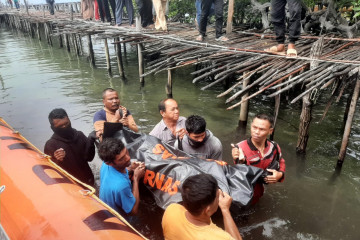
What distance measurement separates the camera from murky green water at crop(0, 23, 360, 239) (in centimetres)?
400

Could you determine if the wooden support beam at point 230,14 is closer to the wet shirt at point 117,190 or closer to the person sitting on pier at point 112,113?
the person sitting on pier at point 112,113

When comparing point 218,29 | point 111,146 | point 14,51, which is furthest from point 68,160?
point 14,51

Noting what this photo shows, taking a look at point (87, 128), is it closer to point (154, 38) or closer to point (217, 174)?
point (154, 38)

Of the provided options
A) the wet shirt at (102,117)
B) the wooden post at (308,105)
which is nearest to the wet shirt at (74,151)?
the wet shirt at (102,117)

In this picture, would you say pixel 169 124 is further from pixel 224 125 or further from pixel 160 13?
pixel 160 13

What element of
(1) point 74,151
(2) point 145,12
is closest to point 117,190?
(1) point 74,151

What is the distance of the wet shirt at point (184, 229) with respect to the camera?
1938mm

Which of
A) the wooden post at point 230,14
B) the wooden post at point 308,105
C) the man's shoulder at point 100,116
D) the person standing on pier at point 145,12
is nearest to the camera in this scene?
the man's shoulder at point 100,116

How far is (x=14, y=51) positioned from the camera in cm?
1873

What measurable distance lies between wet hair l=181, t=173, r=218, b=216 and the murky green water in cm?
146

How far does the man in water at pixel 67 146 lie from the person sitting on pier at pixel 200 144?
142 centimetres

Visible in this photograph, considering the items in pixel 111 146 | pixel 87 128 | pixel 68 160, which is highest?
pixel 111 146

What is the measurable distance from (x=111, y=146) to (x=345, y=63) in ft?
15.0

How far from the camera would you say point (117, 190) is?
2.67m
